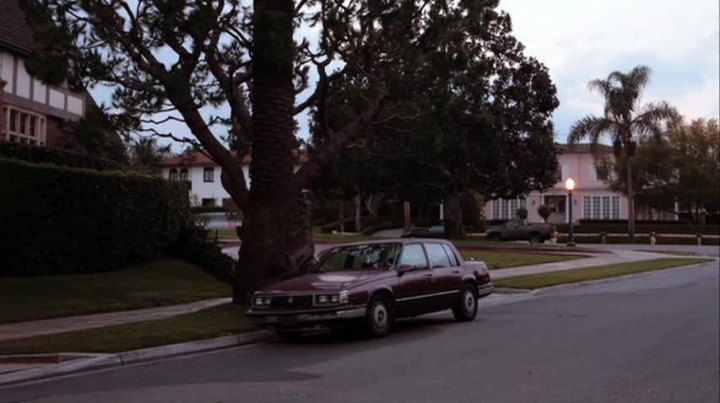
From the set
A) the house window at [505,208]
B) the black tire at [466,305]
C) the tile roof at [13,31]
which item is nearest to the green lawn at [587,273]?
the black tire at [466,305]

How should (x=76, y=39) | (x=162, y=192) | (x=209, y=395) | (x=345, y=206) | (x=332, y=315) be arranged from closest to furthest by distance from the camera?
(x=209, y=395)
(x=332, y=315)
(x=76, y=39)
(x=162, y=192)
(x=345, y=206)

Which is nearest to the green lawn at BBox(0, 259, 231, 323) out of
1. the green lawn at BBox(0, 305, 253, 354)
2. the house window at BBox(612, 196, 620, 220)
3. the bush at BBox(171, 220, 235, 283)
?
the bush at BBox(171, 220, 235, 283)

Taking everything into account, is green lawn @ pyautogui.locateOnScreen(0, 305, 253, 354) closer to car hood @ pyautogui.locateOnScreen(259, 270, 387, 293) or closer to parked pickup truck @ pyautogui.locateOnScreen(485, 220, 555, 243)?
car hood @ pyautogui.locateOnScreen(259, 270, 387, 293)

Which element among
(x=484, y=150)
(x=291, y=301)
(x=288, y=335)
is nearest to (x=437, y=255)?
(x=288, y=335)

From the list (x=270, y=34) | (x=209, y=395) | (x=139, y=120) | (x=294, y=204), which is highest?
(x=270, y=34)

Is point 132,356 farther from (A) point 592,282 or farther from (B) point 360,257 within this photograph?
(A) point 592,282

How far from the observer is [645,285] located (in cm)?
2167

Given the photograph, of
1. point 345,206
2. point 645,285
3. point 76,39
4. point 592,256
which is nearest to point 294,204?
point 76,39

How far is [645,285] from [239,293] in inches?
490

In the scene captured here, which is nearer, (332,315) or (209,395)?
(209,395)

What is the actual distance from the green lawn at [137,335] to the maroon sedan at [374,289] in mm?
963

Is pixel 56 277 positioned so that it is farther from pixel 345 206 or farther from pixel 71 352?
pixel 345 206

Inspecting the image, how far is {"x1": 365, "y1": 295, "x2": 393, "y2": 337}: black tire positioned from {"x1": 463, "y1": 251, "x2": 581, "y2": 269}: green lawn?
15.2 m

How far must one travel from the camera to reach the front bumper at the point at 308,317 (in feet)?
35.9
